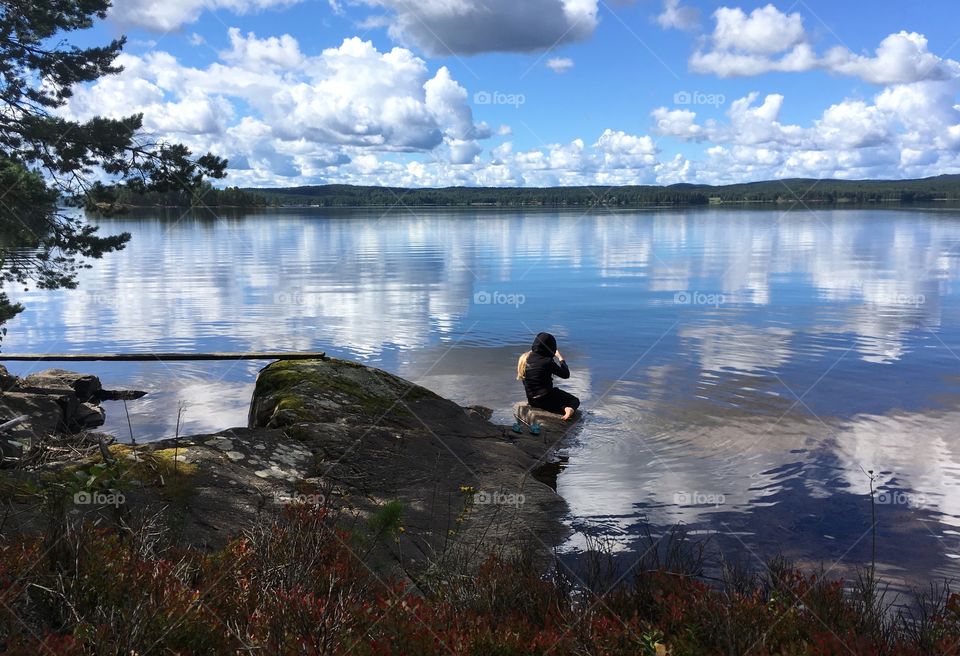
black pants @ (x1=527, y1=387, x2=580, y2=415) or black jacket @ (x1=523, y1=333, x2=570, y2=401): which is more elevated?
black jacket @ (x1=523, y1=333, x2=570, y2=401)

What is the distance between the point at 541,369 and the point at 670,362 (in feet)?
23.0

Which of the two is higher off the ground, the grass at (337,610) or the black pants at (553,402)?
the grass at (337,610)

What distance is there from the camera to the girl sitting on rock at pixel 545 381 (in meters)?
15.0

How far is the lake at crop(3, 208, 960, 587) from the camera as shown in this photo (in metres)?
9.87

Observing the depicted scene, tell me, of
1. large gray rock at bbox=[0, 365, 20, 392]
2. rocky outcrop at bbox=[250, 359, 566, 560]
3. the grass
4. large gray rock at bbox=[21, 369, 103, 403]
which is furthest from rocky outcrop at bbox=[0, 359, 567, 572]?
large gray rock at bbox=[21, 369, 103, 403]

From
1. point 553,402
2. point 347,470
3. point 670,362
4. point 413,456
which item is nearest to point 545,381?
point 553,402

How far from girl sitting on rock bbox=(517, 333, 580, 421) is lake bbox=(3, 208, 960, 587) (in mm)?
764

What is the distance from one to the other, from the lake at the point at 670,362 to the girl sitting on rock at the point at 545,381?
76cm

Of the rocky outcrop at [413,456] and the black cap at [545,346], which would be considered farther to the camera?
the black cap at [545,346]

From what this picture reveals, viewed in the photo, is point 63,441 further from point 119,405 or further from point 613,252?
point 613,252

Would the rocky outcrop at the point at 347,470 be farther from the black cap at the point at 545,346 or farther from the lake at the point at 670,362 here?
the black cap at the point at 545,346

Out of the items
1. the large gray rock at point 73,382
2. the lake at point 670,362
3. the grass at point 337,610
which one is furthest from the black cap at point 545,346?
the large gray rock at point 73,382

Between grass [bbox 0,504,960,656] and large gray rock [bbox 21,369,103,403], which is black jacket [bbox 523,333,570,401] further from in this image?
large gray rock [bbox 21,369,103,403]

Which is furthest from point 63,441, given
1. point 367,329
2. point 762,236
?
point 762,236
